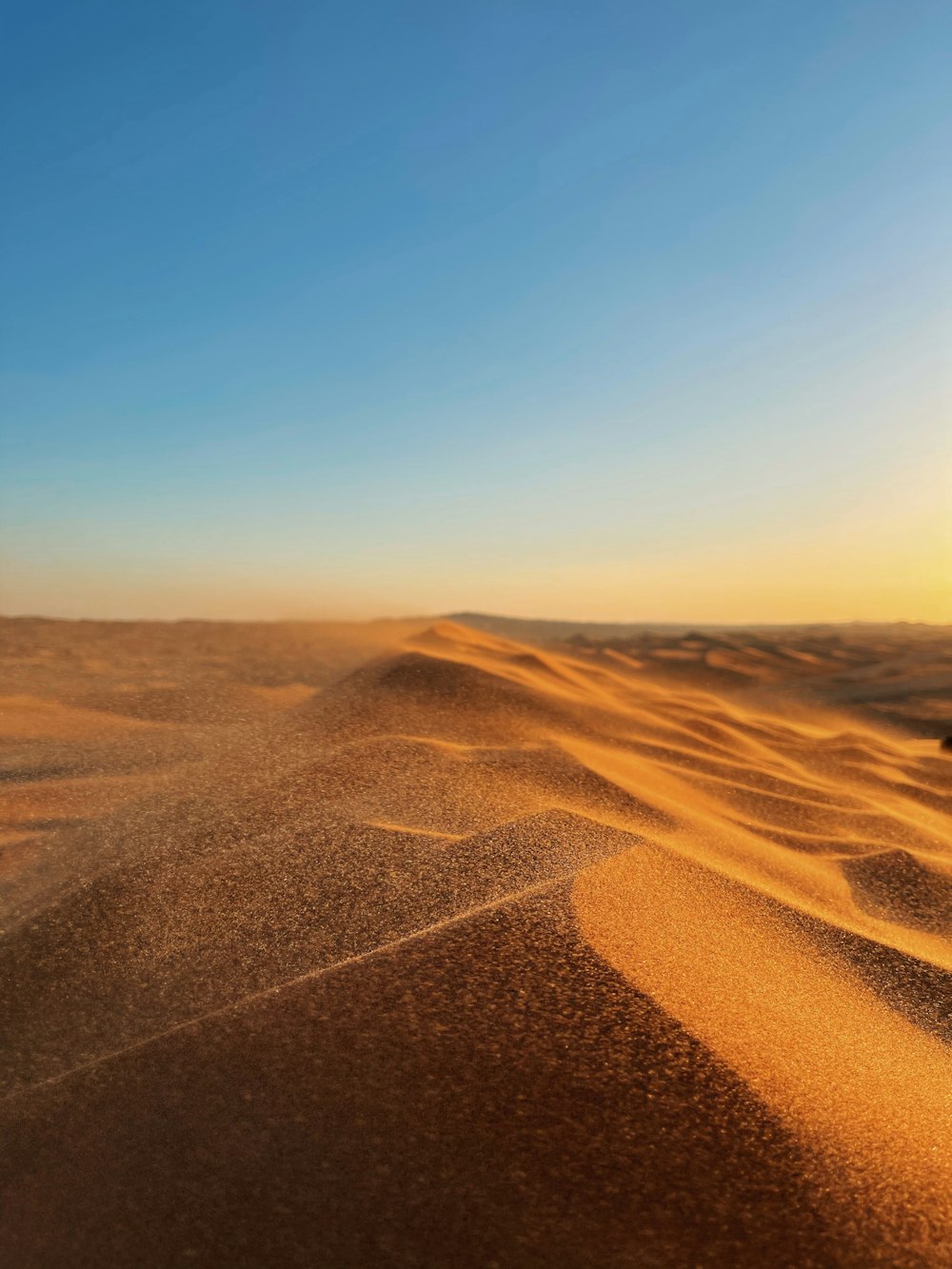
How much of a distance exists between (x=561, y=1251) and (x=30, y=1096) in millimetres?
1144

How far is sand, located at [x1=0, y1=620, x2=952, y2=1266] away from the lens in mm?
1566

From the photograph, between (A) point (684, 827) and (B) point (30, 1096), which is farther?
(A) point (684, 827)

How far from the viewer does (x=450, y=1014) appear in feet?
6.57

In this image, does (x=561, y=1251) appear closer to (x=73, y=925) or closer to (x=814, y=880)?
(x=73, y=925)

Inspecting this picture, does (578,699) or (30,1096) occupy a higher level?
(578,699)

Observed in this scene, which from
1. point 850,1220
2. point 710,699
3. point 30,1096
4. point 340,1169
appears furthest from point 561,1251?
point 710,699

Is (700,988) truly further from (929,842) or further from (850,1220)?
(929,842)

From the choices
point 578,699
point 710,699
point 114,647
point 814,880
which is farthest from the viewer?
point 710,699

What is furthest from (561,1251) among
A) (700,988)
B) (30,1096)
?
(30,1096)

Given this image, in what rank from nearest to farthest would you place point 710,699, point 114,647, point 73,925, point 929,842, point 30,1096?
point 30,1096 → point 73,925 → point 929,842 → point 114,647 → point 710,699

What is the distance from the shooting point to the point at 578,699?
6324 millimetres

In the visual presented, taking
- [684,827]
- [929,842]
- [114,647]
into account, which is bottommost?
[929,842]

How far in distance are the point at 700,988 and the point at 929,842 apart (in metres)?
2.88

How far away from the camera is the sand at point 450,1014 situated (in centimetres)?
157
